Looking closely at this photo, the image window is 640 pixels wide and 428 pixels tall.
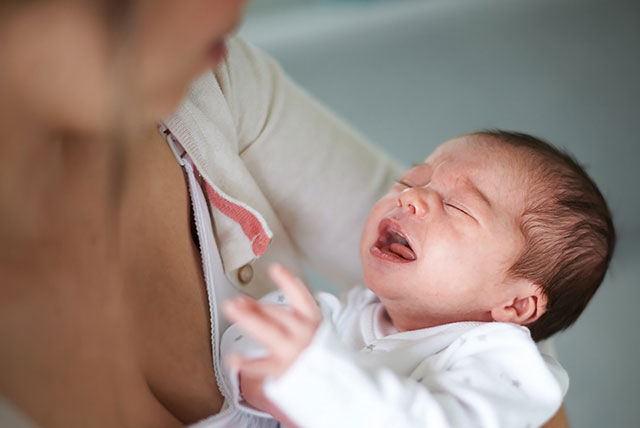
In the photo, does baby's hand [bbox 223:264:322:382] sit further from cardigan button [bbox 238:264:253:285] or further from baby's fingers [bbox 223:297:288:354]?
cardigan button [bbox 238:264:253:285]

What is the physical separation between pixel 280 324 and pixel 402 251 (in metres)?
0.35

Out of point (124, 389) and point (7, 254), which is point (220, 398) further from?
point (7, 254)

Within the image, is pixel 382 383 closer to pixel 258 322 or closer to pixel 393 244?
pixel 258 322

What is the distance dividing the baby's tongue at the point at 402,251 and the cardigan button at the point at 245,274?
202 millimetres

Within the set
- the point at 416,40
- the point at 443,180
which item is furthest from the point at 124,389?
the point at 416,40

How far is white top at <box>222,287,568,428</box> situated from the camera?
675 mm

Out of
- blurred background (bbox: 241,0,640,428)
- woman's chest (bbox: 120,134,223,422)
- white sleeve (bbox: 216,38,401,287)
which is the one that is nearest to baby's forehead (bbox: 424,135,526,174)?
white sleeve (bbox: 216,38,401,287)

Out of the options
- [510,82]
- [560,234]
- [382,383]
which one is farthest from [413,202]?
[510,82]

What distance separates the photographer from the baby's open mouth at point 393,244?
37.9 inches

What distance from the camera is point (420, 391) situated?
73 centimetres

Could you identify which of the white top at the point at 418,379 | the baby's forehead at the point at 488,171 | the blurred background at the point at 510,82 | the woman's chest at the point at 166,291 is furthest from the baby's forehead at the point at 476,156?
the blurred background at the point at 510,82

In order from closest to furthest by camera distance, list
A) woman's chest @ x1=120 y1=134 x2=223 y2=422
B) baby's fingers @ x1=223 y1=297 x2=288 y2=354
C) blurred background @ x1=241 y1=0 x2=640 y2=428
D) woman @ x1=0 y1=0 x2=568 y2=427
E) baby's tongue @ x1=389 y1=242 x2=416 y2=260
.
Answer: woman @ x1=0 y1=0 x2=568 y2=427 < baby's fingers @ x1=223 y1=297 x2=288 y2=354 < woman's chest @ x1=120 y1=134 x2=223 y2=422 < baby's tongue @ x1=389 y1=242 x2=416 y2=260 < blurred background @ x1=241 y1=0 x2=640 y2=428

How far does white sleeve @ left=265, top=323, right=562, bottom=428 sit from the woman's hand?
1 centimetres

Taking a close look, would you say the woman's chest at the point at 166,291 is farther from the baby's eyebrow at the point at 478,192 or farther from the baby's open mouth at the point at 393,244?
the baby's eyebrow at the point at 478,192
